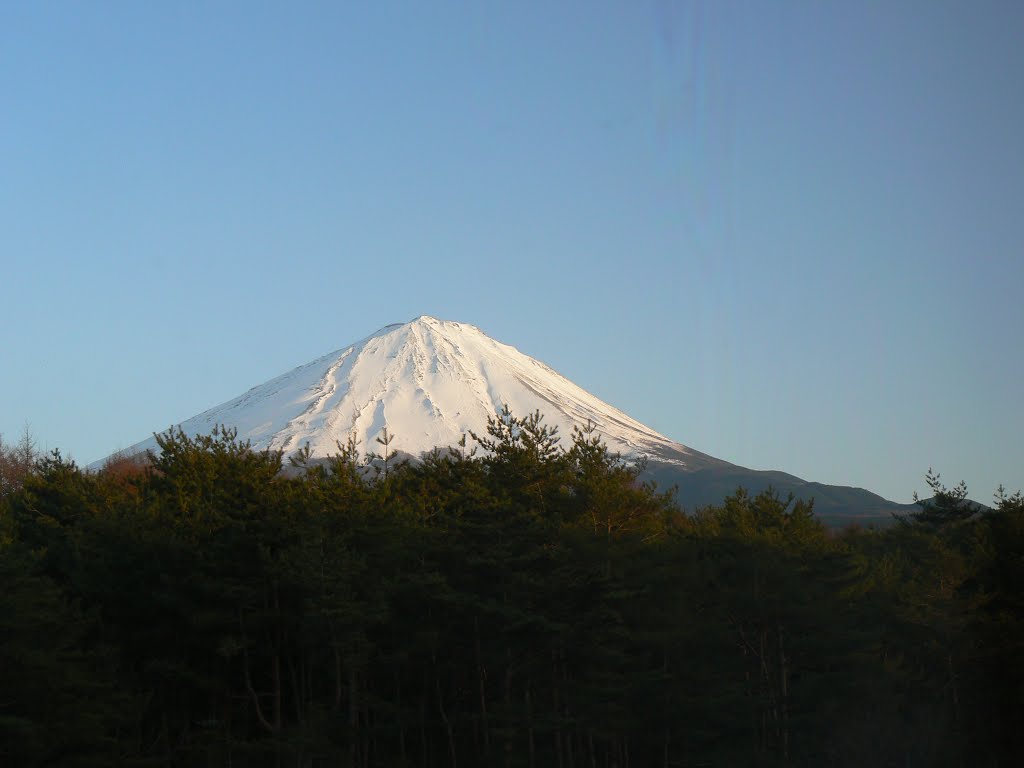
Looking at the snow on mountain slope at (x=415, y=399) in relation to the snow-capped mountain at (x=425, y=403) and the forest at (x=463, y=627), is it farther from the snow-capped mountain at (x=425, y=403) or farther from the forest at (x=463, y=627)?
the forest at (x=463, y=627)

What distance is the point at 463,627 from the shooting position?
27672 millimetres

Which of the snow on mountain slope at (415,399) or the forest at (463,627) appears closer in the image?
the forest at (463,627)

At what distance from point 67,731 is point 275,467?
333 inches

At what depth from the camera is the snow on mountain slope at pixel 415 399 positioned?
5876 inches

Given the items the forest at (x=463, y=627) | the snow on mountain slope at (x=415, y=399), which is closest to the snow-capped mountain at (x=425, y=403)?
the snow on mountain slope at (x=415, y=399)

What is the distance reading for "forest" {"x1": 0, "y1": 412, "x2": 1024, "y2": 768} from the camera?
25.6m

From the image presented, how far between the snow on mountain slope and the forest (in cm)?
10886

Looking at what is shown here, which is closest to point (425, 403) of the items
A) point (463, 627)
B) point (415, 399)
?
point (415, 399)

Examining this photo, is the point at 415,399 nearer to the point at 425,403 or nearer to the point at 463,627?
the point at 425,403

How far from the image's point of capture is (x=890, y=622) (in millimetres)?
34312

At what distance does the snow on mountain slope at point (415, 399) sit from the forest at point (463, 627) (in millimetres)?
108863

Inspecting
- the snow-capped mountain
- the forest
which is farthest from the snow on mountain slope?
the forest

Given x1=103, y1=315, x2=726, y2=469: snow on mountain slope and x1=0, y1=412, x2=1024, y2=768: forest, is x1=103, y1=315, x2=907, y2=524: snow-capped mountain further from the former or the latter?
x1=0, y1=412, x2=1024, y2=768: forest

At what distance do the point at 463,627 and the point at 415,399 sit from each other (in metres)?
132
